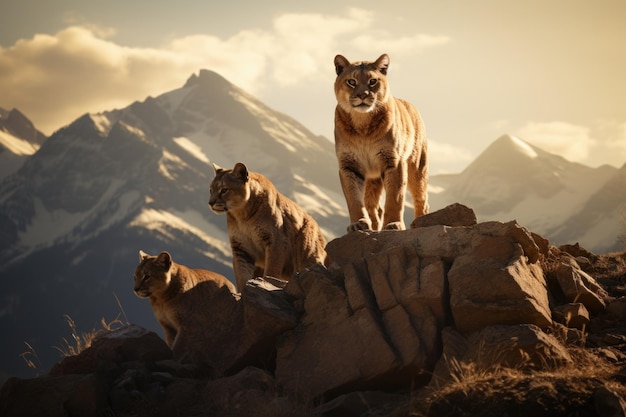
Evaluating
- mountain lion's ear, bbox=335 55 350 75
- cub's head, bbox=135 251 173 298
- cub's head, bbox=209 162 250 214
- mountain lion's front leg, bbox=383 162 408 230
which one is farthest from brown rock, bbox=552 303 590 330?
cub's head, bbox=135 251 173 298

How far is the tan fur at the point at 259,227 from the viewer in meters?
12.9

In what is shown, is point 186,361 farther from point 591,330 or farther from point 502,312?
point 591,330

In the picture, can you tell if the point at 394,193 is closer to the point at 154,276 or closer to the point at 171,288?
the point at 171,288

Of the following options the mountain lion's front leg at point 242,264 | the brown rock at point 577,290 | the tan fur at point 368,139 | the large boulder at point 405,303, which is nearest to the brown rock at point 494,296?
the large boulder at point 405,303

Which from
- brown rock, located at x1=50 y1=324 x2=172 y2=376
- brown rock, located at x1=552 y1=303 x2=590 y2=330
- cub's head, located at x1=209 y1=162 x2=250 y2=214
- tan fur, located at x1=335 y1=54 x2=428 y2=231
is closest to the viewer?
brown rock, located at x1=552 y1=303 x2=590 y2=330

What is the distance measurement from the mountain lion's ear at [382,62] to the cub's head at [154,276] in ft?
16.8

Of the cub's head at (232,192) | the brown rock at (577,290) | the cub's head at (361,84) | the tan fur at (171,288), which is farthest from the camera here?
the cub's head at (232,192)

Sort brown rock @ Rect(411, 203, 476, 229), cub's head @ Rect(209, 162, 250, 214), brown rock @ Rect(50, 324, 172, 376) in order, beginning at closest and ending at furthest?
1. brown rock @ Rect(50, 324, 172, 376)
2. brown rock @ Rect(411, 203, 476, 229)
3. cub's head @ Rect(209, 162, 250, 214)

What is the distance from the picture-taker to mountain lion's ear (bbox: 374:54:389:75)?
12461 mm

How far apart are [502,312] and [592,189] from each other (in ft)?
602

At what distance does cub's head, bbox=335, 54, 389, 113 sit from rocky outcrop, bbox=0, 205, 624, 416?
2.29m

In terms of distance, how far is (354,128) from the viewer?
486 inches

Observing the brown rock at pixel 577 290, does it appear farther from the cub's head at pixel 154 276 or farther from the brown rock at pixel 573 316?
the cub's head at pixel 154 276

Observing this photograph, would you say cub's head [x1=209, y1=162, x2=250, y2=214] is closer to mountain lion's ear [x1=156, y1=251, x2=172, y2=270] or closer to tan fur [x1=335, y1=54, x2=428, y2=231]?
mountain lion's ear [x1=156, y1=251, x2=172, y2=270]
